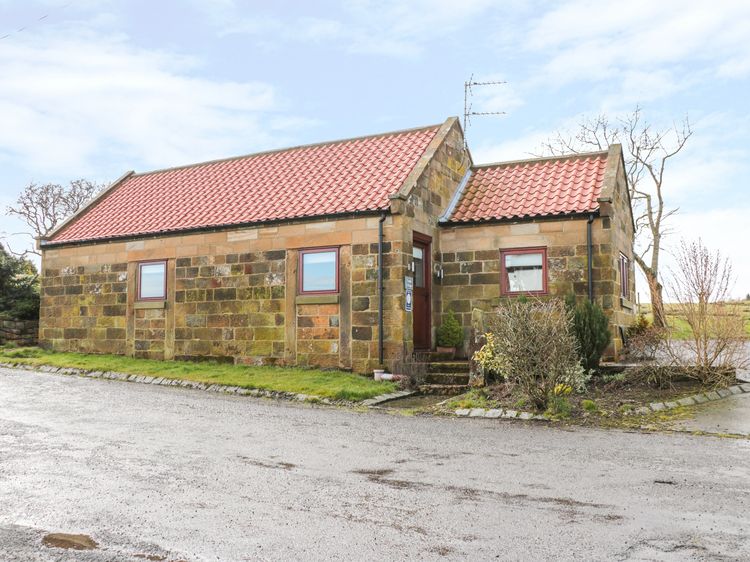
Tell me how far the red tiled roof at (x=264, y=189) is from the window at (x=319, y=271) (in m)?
0.96

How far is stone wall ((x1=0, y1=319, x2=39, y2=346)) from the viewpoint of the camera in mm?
22081

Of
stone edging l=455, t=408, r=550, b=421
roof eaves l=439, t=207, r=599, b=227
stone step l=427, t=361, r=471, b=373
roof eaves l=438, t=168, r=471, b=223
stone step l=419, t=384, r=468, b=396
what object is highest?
roof eaves l=438, t=168, r=471, b=223

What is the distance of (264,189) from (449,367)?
25.1ft

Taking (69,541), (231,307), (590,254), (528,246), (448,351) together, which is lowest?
(69,541)

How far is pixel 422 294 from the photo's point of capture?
55.6ft

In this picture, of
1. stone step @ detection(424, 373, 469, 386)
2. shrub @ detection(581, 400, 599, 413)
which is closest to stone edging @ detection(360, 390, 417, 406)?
stone step @ detection(424, 373, 469, 386)

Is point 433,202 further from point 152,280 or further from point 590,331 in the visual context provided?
point 152,280

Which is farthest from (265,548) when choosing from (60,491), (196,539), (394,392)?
(394,392)

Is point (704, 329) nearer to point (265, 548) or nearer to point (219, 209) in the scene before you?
point (265, 548)

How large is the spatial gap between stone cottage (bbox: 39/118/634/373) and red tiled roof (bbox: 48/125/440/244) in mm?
69

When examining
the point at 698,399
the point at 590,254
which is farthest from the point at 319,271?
the point at 698,399

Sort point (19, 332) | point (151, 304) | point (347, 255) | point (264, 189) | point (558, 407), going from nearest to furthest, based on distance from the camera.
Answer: point (558, 407) → point (347, 255) → point (151, 304) → point (264, 189) → point (19, 332)

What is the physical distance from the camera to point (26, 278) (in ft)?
79.0

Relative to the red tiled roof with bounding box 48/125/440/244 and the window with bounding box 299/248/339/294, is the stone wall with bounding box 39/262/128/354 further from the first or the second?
the window with bounding box 299/248/339/294
